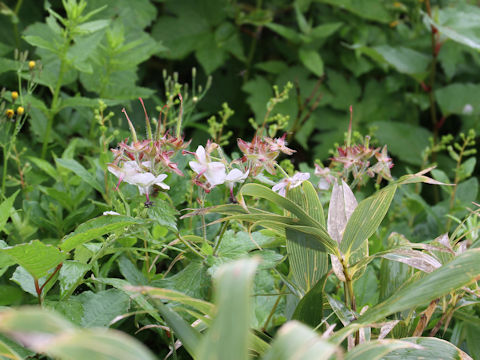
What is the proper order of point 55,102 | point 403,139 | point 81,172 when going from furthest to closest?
point 403,139 < point 55,102 < point 81,172

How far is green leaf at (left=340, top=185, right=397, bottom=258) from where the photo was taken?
0.75 meters

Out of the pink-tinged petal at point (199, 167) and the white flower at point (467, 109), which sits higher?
the pink-tinged petal at point (199, 167)

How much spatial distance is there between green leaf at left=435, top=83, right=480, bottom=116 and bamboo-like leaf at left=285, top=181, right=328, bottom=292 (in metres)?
1.42

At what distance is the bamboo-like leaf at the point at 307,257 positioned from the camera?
788 millimetres

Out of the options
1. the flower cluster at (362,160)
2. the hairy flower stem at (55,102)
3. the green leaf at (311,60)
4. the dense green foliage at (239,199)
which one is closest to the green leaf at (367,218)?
the dense green foliage at (239,199)

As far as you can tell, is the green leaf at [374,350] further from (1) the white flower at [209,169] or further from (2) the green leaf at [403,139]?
(2) the green leaf at [403,139]

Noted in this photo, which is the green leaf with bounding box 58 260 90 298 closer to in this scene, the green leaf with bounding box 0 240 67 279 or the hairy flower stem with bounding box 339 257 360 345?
the green leaf with bounding box 0 240 67 279

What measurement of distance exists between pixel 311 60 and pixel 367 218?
4.08 feet

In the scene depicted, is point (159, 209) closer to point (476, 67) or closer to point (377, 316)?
point (377, 316)

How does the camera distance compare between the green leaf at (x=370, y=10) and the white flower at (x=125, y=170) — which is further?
the green leaf at (x=370, y=10)

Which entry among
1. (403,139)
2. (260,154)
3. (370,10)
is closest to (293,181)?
(260,154)

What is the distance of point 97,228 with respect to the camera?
658 mm

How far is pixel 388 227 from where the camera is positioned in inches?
52.6

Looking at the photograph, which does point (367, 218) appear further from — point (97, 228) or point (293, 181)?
point (97, 228)
